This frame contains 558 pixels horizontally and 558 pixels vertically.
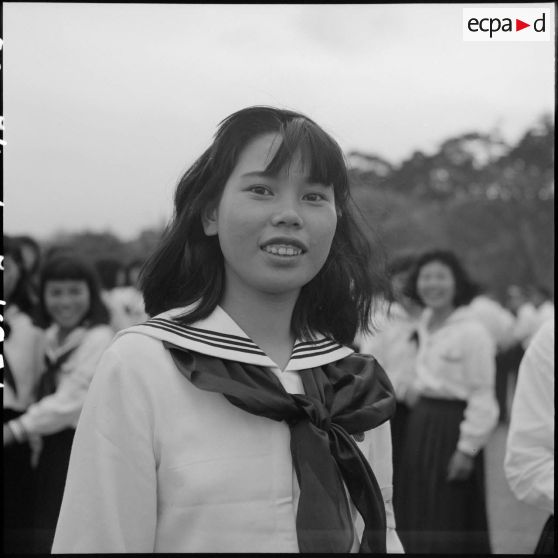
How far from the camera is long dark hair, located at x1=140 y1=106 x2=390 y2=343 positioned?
57.6 inches

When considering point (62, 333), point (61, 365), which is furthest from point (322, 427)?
point (62, 333)

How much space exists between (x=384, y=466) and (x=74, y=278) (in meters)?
2.59

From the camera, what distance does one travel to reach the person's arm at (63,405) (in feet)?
11.4

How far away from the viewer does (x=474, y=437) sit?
4.01m

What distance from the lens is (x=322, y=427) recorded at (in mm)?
1436

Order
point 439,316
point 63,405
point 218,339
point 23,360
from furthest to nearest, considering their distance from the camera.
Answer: point 439,316
point 23,360
point 63,405
point 218,339

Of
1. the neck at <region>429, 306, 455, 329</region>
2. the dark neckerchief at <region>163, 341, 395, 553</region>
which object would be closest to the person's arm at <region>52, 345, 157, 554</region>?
the dark neckerchief at <region>163, 341, 395, 553</region>

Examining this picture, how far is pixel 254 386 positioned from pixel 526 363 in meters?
1.02

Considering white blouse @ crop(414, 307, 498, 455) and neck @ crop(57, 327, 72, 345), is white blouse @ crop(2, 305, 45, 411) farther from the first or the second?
white blouse @ crop(414, 307, 498, 455)

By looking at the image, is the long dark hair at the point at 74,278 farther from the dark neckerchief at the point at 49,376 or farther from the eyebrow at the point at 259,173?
the eyebrow at the point at 259,173

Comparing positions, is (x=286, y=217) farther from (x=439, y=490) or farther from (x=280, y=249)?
(x=439, y=490)

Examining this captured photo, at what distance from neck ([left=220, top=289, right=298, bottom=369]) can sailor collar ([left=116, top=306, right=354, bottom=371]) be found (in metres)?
0.02

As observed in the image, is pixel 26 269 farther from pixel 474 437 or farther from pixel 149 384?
pixel 149 384

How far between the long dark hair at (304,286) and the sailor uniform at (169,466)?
14 centimetres
